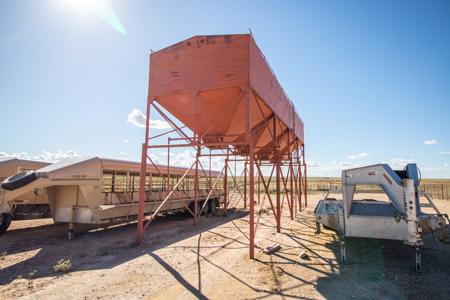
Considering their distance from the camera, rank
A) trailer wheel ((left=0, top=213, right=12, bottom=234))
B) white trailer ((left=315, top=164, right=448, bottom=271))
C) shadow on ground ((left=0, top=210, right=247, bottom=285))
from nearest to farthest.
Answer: white trailer ((left=315, top=164, right=448, bottom=271)), shadow on ground ((left=0, top=210, right=247, bottom=285)), trailer wheel ((left=0, top=213, right=12, bottom=234))

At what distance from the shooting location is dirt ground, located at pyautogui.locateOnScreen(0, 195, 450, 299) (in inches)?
185

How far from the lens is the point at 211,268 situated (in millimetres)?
6062

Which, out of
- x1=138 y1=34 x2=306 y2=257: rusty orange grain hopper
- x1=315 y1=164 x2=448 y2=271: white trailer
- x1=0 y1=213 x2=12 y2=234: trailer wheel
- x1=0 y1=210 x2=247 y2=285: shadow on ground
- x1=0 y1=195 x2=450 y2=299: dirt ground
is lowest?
x1=0 y1=210 x2=247 y2=285: shadow on ground

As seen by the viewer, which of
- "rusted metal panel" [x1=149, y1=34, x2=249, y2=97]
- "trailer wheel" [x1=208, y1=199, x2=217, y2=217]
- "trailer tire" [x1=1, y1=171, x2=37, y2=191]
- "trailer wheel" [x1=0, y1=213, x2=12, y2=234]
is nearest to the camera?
"trailer tire" [x1=1, y1=171, x2=37, y2=191]

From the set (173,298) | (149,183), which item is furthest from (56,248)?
(173,298)

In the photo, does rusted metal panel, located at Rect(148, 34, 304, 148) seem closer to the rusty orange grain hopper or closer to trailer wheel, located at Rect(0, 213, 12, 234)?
the rusty orange grain hopper

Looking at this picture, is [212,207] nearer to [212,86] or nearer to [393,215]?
Result: [212,86]

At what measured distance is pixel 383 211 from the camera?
7668mm

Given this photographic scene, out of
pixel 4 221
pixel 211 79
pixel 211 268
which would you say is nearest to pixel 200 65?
pixel 211 79

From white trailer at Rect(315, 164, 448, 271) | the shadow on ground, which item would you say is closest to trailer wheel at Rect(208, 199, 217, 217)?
the shadow on ground

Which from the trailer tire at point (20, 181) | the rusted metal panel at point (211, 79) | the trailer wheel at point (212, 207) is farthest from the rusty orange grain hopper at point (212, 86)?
the trailer wheel at point (212, 207)

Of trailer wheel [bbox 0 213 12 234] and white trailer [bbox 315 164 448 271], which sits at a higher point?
white trailer [bbox 315 164 448 271]

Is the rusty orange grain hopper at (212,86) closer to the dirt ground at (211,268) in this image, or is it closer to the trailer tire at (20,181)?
the dirt ground at (211,268)

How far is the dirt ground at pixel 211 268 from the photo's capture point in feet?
15.4
